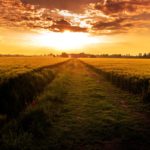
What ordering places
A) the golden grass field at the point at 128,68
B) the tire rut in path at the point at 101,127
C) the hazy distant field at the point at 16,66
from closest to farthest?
the tire rut in path at the point at 101,127 → the hazy distant field at the point at 16,66 → the golden grass field at the point at 128,68

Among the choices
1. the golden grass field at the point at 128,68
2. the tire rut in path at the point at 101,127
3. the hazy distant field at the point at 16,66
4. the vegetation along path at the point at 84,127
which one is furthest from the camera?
the golden grass field at the point at 128,68

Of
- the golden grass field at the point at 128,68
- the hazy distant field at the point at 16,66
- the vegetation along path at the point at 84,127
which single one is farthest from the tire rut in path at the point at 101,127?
the golden grass field at the point at 128,68

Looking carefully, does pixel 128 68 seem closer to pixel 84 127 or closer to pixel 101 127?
pixel 101 127

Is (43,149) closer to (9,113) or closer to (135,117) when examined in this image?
(9,113)

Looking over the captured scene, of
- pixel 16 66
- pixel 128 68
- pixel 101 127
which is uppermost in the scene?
pixel 16 66

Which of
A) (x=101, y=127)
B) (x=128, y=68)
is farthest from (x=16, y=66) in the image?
(x=101, y=127)

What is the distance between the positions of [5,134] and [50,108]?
3.90m

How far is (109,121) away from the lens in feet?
31.1

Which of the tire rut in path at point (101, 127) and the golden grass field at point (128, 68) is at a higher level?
the golden grass field at point (128, 68)

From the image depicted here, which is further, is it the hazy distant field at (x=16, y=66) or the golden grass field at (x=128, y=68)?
the golden grass field at (x=128, y=68)

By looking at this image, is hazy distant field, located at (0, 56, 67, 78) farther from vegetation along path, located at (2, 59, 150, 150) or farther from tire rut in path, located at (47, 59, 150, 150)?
tire rut in path, located at (47, 59, 150, 150)

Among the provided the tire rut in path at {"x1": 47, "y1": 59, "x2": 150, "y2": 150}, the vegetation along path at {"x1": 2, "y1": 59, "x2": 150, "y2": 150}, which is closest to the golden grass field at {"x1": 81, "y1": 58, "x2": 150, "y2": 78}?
the tire rut in path at {"x1": 47, "y1": 59, "x2": 150, "y2": 150}

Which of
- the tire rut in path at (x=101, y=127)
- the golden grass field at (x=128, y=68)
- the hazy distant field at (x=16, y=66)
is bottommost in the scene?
→ the tire rut in path at (x=101, y=127)

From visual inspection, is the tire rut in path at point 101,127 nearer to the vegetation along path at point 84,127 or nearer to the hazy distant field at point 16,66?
the vegetation along path at point 84,127
